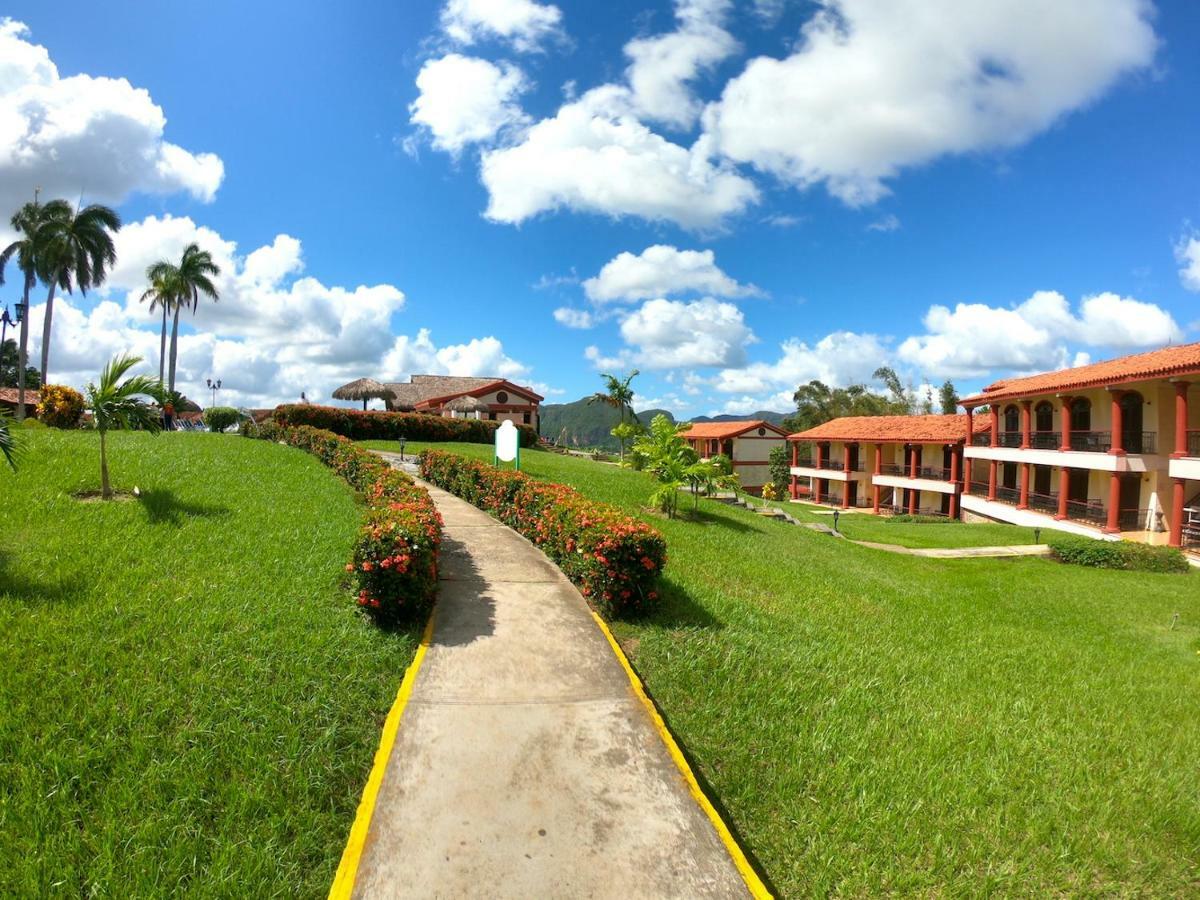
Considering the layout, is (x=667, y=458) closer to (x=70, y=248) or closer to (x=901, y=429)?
(x=901, y=429)

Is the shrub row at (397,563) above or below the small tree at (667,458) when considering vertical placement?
below

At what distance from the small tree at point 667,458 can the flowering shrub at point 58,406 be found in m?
17.0

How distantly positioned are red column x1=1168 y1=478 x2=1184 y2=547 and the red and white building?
28.1 m

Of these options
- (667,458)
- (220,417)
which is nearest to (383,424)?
(220,417)

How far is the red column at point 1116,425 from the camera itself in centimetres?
2073

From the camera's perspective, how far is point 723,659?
602 cm

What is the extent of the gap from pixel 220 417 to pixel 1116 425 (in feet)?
110

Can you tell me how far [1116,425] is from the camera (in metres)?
20.9

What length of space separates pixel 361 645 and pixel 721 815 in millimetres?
3324

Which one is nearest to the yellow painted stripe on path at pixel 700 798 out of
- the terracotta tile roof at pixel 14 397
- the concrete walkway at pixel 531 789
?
the concrete walkway at pixel 531 789

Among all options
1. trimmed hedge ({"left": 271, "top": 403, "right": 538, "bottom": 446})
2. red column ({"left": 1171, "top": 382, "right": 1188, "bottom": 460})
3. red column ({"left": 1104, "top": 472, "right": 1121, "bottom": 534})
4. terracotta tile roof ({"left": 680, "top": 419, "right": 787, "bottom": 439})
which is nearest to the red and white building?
terracotta tile roof ({"left": 680, "top": 419, "right": 787, "bottom": 439})

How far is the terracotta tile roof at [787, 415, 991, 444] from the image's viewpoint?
108 feet

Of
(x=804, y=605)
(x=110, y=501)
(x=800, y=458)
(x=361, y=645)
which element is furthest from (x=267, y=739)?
(x=800, y=458)

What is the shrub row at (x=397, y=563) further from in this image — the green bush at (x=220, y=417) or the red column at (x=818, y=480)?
the red column at (x=818, y=480)
